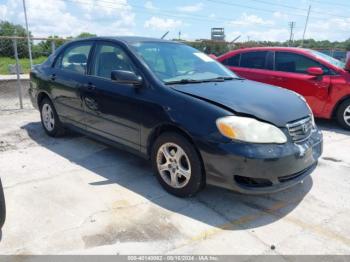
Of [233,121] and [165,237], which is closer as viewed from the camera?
[165,237]

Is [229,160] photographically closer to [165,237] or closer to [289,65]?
[165,237]

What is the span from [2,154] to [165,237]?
3.11 metres

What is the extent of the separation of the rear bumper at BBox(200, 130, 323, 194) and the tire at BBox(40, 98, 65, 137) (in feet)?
10.1

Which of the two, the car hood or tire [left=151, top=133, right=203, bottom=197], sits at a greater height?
the car hood

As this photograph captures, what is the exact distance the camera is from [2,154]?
15.7 feet

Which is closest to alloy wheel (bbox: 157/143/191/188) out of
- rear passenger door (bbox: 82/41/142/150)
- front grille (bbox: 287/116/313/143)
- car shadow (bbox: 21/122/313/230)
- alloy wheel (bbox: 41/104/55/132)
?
car shadow (bbox: 21/122/313/230)

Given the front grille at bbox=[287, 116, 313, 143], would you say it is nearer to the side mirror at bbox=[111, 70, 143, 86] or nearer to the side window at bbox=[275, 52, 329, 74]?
the side mirror at bbox=[111, 70, 143, 86]

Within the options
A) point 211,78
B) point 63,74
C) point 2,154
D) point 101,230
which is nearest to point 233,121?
point 211,78

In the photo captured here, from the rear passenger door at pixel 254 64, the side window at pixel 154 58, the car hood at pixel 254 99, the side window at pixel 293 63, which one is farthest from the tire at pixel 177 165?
the side window at pixel 293 63

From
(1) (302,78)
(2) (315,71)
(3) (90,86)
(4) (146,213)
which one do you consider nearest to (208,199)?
(4) (146,213)

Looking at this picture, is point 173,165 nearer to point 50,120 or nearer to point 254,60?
point 50,120

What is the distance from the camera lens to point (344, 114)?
632cm

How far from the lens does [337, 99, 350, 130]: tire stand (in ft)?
20.7

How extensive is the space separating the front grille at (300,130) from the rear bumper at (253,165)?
0.31ft
